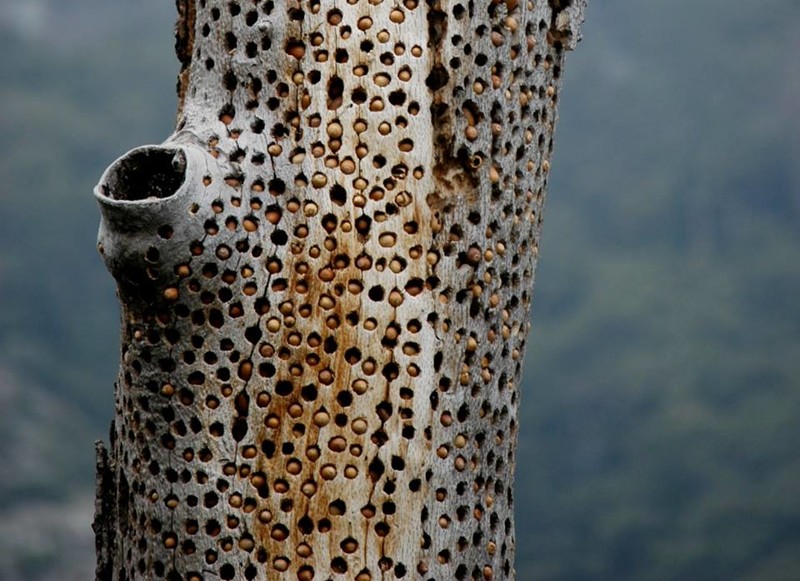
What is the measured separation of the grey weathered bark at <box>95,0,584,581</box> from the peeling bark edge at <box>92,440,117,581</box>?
0.49 feet

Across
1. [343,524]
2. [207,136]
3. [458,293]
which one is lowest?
[343,524]

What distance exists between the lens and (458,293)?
337 cm

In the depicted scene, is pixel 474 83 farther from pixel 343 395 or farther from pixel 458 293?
pixel 343 395

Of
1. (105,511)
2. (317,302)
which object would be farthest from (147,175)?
(105,511)

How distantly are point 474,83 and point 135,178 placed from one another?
80cm

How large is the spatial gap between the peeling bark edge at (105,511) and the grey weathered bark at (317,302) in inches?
5.8

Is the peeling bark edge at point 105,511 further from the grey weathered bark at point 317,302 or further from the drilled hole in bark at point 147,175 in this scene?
the drilled hole in bark at point 147,175

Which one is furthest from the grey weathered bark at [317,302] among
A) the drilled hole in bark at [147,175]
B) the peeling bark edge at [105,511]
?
the peeling bark edge at [105,511]

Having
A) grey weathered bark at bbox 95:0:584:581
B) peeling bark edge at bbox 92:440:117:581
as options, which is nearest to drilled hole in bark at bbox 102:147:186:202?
grey weathered bark at bbox 95:0:584:581

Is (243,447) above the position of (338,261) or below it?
below

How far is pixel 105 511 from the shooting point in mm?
3531

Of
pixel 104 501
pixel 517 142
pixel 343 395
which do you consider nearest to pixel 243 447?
pixel 343 395

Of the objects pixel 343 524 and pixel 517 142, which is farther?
pixel 517 142

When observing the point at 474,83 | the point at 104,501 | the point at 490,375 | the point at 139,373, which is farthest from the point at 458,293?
the point at 104,501
